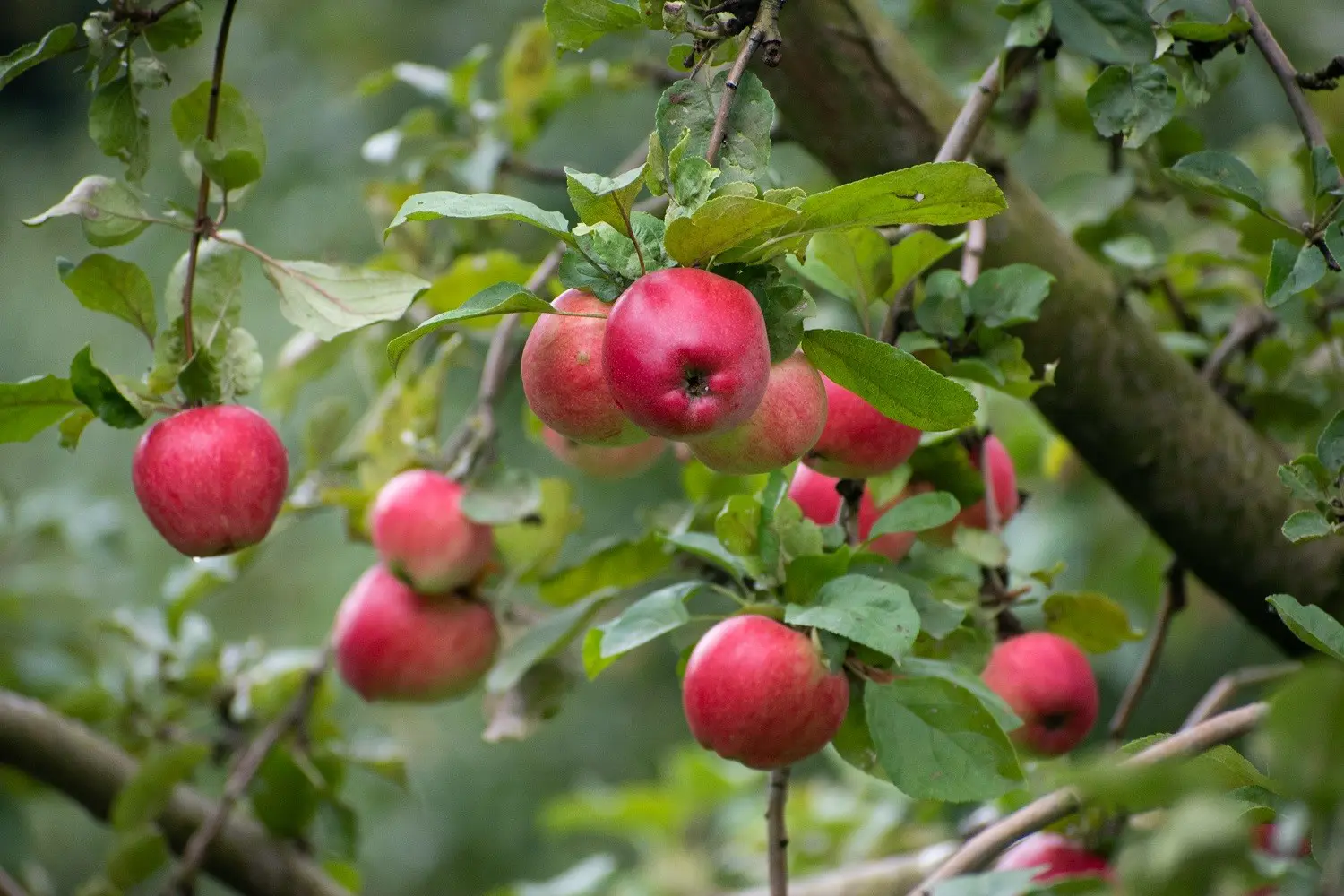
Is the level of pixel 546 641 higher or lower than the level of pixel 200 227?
lower

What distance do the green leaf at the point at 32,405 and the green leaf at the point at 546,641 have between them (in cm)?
29

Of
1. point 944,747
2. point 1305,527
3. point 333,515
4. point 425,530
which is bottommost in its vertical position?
point 333,515

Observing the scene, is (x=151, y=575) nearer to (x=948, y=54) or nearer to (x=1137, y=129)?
(x=948, y=54)

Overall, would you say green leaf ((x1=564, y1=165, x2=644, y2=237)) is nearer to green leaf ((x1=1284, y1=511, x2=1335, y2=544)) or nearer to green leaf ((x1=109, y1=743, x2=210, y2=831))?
green leaf ((x1=1284, y1=511, x2=1335, y2=544))

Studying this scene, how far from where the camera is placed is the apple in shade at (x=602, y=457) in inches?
32.6

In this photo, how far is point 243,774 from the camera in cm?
86

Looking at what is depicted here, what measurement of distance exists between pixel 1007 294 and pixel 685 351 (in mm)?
265

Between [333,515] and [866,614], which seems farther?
[333,515]

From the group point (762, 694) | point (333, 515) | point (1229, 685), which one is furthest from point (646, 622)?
point (333, 515)

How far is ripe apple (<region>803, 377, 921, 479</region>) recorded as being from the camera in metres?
0.58

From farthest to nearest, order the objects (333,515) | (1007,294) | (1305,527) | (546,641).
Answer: (333,515)
(546,641)
(1007,294)
(1305,527)

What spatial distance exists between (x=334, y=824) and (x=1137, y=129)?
2.44ft

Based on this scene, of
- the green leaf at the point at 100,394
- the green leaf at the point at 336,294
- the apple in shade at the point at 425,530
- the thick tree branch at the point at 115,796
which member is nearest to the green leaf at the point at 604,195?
the green leaf at the point at 336,294

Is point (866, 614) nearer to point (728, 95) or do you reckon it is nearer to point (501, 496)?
point (728, 95)
